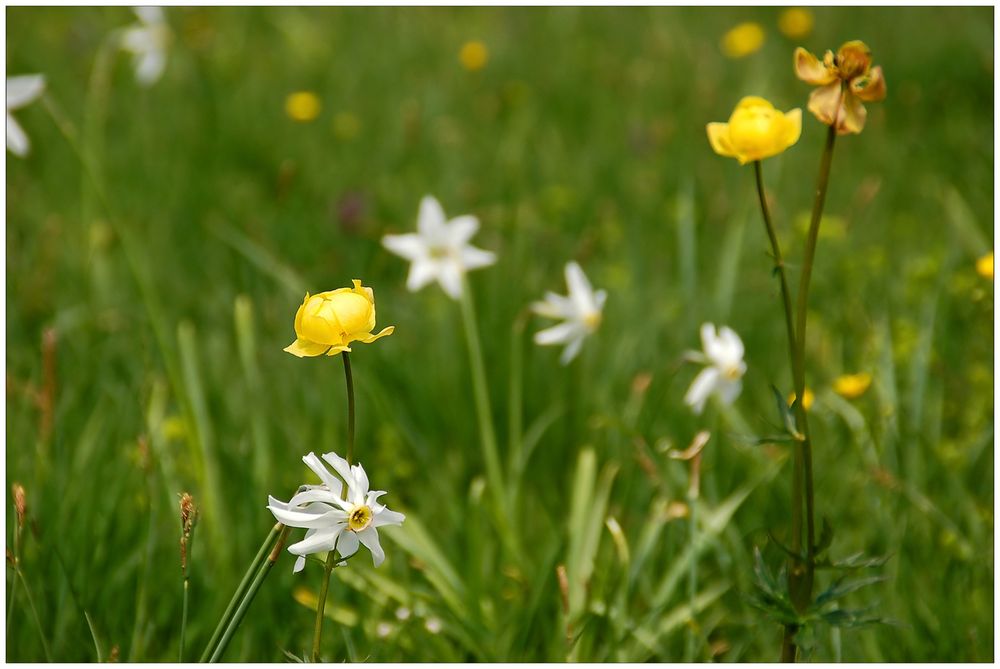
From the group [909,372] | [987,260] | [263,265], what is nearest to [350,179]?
[263,265]

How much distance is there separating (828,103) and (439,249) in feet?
3.48

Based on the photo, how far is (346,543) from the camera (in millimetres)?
933

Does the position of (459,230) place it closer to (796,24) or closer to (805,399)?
(805,399)

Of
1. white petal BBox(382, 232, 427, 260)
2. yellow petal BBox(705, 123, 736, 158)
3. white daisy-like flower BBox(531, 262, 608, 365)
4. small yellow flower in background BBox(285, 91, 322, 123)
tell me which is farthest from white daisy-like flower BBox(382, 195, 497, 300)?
small yellow flower in background BBox(285, 91, 322, 123)

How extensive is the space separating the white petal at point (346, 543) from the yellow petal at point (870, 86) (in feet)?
2.19

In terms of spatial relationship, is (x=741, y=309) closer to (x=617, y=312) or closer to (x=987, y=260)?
(x=617, y=312)

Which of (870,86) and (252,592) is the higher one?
(870,86)

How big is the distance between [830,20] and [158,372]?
352 cm

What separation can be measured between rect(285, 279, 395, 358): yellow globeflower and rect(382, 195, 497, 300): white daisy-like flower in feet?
3.20

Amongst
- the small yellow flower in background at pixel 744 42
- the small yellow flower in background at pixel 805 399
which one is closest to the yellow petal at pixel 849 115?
the small yellow flower in background at pixel 805 399

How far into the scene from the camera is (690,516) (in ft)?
4.60

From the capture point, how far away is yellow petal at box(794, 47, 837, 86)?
0.98m

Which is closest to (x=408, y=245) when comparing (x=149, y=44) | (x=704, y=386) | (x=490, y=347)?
(x=490, y=347)

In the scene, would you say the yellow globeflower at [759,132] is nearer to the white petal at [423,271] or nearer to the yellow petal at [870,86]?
the yellow petal at [870,86]
